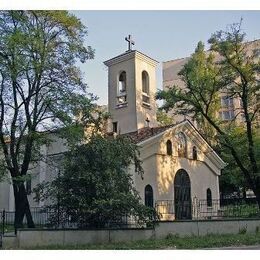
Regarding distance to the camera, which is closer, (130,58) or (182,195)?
(182,195)

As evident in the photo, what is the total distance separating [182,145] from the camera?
25828 mm

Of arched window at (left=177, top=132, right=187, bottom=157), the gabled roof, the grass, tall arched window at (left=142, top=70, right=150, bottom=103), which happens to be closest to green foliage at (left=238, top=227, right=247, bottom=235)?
the grass

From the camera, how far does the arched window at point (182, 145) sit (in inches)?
1006

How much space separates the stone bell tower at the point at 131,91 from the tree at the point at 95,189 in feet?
32.1

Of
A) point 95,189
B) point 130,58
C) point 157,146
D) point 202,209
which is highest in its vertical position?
point 130,58

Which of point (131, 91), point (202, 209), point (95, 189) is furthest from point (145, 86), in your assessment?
point (95, 189)

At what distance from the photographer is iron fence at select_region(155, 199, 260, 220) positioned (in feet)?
65.7

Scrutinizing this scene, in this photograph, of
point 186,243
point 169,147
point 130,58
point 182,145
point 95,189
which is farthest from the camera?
point 130,58

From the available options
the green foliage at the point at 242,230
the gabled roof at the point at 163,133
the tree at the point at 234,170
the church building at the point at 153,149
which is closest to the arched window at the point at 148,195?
the church building at the point at 153,149

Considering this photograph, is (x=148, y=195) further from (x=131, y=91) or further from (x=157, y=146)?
(x=131, y=91)

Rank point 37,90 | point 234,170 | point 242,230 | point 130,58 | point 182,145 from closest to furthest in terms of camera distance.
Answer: point 242,230
point 37,90
point 182,145
point 130,58
point 234,170

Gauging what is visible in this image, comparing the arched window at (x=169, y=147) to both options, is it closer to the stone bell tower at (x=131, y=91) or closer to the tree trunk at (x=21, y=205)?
the stone bell tower at (x=131, y=91)

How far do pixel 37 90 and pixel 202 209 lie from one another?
10767 mm

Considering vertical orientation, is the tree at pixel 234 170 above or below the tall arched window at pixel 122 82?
below
